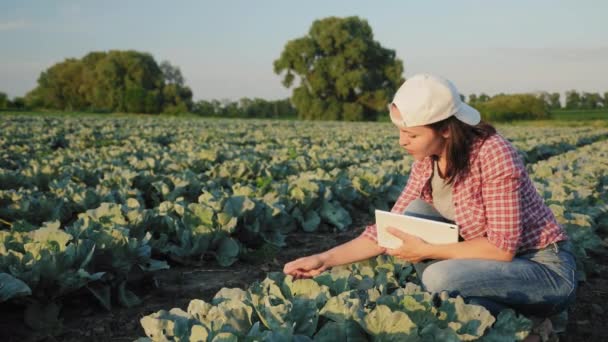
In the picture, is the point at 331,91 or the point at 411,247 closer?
the point at 411,247

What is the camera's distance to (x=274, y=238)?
4.92m

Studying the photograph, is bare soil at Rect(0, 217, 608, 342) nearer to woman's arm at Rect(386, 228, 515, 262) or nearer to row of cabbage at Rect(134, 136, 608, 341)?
woman's arm at Rect(386, 228, 515, 262)

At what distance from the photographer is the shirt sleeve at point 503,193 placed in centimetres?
245

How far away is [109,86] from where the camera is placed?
71.2 metres

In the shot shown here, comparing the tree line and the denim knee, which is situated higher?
the tree line

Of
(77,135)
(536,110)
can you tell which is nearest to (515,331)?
(77,135)

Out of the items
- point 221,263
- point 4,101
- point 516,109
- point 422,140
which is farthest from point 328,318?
point 516,109

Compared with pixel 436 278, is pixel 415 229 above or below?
above

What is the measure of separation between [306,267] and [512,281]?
1053 mm

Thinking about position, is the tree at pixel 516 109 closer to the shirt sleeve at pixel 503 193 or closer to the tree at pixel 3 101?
the tree at pixel 3 101

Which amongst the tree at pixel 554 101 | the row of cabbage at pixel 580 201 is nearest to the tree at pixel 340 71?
the tree at pixel 554 101

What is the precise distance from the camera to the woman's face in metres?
2.50

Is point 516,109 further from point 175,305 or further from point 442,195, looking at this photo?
point 175,305

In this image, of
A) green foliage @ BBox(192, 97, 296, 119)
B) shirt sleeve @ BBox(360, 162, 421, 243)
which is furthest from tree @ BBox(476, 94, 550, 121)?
shirt sleeve @ BBox(360, 162, 421, 243)
